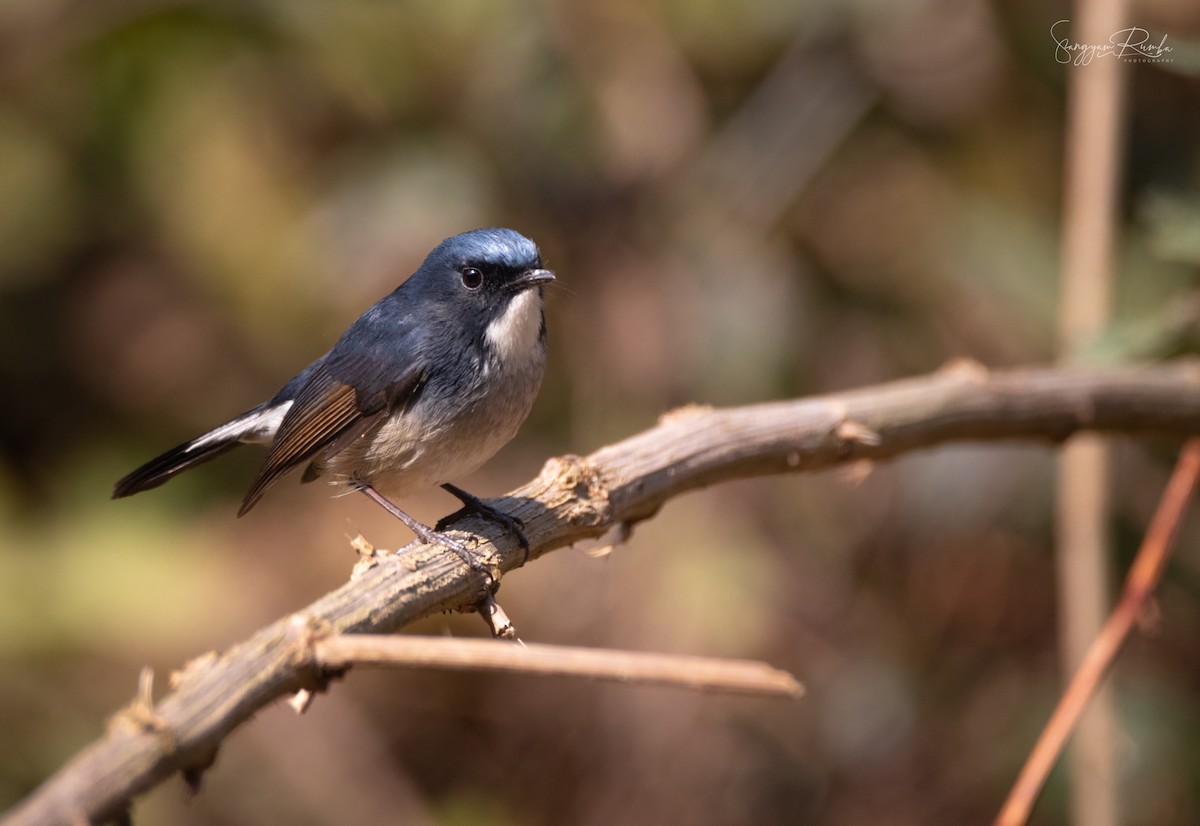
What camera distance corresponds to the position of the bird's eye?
3444 mm

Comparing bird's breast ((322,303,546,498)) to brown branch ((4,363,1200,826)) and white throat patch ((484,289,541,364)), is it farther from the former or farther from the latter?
brown branch ((4,363,1200,826))

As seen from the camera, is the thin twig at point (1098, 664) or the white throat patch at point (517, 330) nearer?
the thin twig at point (1098, 664)

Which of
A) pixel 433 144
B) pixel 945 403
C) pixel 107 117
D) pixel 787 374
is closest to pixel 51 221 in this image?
pixel 107 117

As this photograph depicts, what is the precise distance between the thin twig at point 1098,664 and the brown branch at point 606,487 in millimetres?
412

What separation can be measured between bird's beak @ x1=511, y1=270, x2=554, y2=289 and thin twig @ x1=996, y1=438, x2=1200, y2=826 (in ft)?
5.44

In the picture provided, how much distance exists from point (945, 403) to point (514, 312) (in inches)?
46.5

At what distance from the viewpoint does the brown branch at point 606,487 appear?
1.43m

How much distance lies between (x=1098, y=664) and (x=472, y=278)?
1.90 m

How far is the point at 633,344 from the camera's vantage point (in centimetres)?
459

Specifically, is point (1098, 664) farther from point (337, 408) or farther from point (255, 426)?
point (255, 426)
